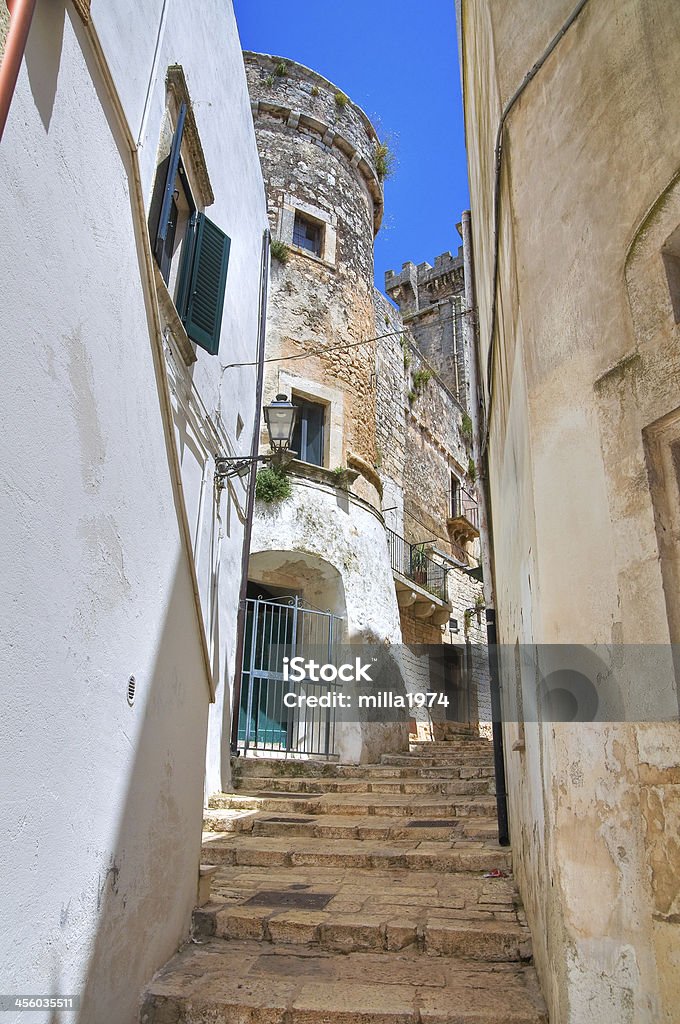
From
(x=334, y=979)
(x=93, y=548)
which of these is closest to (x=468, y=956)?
(x=334, y=979)

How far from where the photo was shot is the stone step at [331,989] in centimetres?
277

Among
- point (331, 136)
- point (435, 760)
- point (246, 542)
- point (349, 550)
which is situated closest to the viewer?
point (246, 542)

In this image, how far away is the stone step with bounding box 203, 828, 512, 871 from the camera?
497cm

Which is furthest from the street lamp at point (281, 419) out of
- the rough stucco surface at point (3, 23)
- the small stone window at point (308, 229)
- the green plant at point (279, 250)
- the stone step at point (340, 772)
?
the small stone window at point (308, 229)

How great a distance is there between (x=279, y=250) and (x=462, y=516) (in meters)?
9.71

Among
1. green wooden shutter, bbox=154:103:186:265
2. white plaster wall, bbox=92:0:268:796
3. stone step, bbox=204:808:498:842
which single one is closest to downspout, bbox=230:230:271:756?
white plaster wall, bbox=92:0:268:796

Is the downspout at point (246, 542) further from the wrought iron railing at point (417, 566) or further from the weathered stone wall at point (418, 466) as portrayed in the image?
the weathered stone wall at point (418, 466)

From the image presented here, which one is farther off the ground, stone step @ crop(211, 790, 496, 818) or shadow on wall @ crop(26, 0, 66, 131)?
shadow on wall @ crop(26, 0, 66, 131)

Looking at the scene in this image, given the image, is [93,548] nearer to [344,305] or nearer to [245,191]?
[245,191]

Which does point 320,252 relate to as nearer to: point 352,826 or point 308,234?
point 308,234

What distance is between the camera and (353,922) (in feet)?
12.0

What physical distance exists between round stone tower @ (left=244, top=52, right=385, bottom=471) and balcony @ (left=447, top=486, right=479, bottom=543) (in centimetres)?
679

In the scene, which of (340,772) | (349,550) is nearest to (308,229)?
(349,550)

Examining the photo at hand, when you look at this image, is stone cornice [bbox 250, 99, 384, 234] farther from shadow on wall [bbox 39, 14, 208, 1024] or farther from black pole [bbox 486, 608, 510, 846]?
shadow on wall [bbox 39, 14, 208, 1024]
